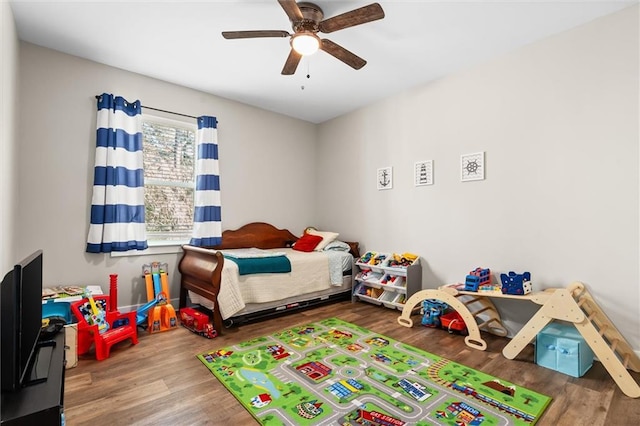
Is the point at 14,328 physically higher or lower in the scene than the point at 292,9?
lower

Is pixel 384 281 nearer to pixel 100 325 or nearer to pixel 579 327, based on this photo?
pixel 579 327

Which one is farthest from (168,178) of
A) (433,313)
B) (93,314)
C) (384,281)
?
(433,313)

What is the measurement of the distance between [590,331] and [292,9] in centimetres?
272

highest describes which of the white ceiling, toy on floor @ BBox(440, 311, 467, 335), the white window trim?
the white ceiling

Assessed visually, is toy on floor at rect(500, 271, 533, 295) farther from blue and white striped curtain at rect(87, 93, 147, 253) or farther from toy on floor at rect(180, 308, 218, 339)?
blue and white striped curtain at rect(87, 93, 147, 253)

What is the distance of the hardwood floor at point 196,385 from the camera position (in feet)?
5.41

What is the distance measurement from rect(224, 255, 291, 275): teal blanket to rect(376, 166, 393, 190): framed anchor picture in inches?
59.6

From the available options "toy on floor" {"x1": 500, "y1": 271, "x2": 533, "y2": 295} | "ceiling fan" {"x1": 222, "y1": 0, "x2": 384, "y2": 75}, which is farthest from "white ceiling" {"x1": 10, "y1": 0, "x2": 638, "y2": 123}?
"toy on floor" {"x1": 500, "y1": 271, "x2": 533, "y2": 295}

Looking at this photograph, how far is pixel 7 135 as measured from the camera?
212 centimetres

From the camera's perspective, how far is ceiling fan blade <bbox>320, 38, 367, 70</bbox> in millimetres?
2267

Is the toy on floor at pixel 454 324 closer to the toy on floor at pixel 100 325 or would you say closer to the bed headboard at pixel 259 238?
the bed headboard at pixel 259 238

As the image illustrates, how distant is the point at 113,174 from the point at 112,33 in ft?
3.95

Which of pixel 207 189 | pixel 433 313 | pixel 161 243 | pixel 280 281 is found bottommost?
pixel 433 313

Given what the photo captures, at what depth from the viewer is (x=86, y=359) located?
2.29 meters
